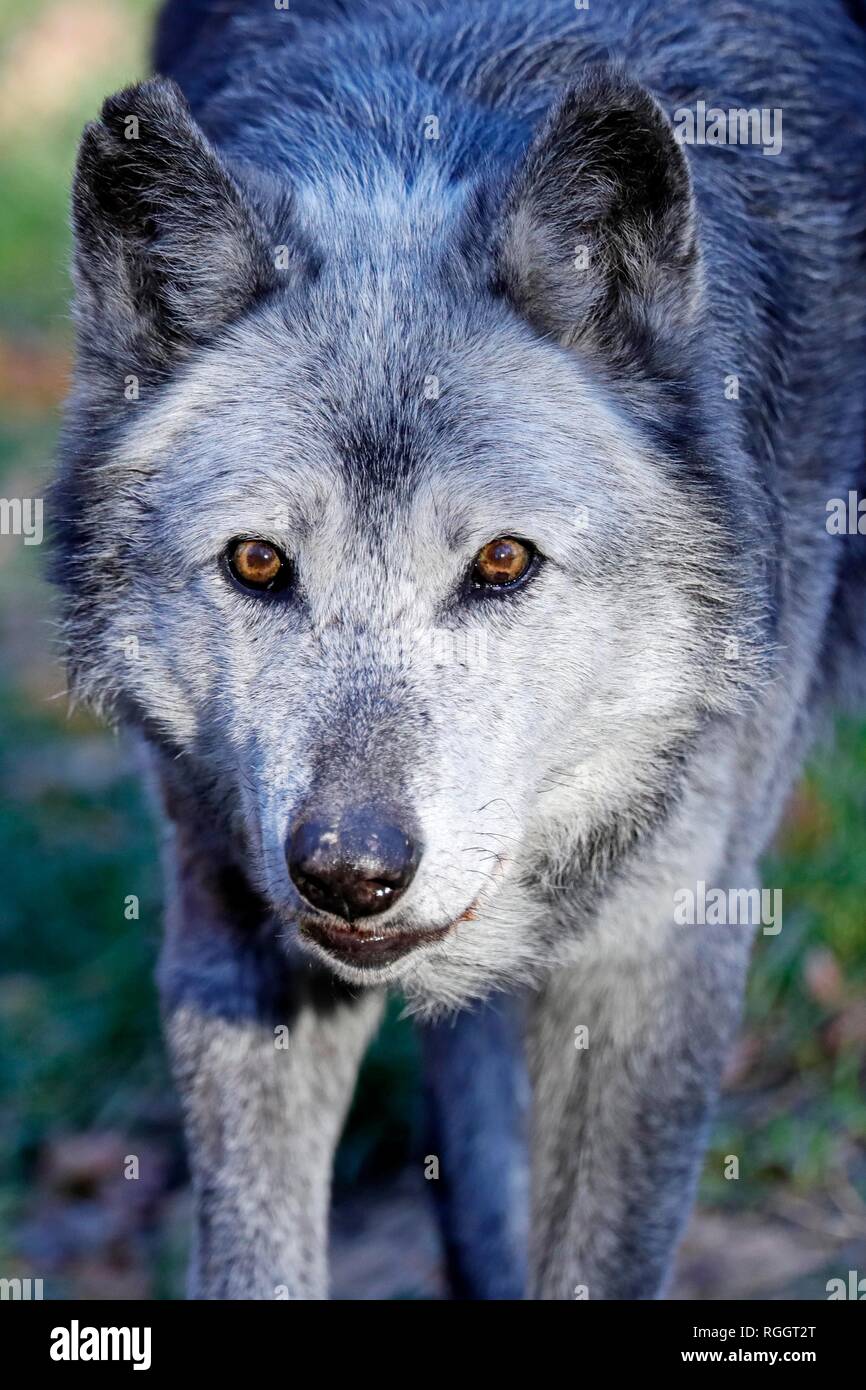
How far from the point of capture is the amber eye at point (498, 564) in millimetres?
3158

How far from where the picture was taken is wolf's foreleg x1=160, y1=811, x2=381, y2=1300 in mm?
3738

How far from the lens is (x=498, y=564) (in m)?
3.16

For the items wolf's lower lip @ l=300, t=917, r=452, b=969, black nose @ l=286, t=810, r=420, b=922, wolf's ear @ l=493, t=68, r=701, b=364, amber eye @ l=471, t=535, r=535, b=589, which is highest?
wolf's ear @ l=493, t=68, r=701, b=364

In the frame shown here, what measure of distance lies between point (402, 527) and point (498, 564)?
181 mm

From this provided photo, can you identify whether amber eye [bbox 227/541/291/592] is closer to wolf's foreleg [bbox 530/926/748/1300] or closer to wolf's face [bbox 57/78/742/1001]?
wolf's face [bbox 57/78/742/1001]

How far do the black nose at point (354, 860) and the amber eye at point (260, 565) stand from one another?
1.64ft

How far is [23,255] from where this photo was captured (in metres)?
10.4

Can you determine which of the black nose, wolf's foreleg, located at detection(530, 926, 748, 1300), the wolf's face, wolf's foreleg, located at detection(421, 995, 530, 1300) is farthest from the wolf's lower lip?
wolf's foreleg, located at detection(421, 995, 530, 1300)

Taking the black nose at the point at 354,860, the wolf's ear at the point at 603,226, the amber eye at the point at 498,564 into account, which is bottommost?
the black nose at the point at 354,860

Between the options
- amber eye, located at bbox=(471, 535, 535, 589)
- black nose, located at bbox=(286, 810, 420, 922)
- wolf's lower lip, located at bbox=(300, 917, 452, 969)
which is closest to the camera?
black nose, located at bbox=(286, 810, 420, 922)

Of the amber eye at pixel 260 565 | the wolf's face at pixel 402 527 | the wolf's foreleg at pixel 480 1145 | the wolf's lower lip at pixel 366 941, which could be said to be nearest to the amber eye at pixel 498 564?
the wolf's face at pixel 402 527

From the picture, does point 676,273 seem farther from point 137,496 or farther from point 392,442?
point 137,496

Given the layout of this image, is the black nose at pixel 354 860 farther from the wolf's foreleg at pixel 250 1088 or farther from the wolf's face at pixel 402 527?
the wolf's foreleg at pixel 250 1088
